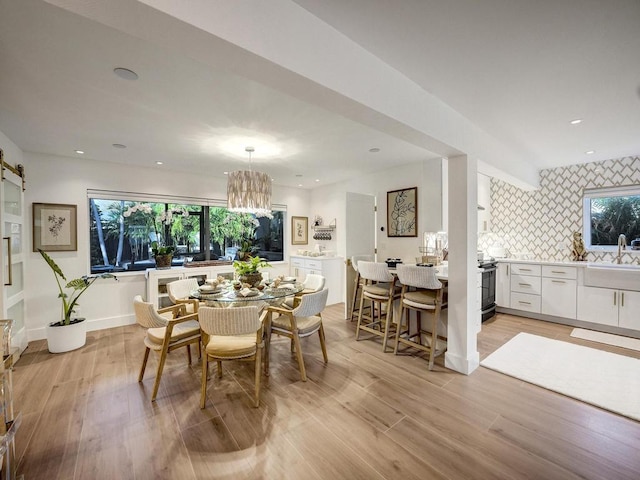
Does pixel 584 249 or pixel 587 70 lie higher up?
pixel 587 70

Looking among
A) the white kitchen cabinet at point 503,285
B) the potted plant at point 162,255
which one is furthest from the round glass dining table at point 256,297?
the white kitchen cabinet at point 503,285

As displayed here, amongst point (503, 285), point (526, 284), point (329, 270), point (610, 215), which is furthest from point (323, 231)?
point (610, 215)

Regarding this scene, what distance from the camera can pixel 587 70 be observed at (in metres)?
1.90

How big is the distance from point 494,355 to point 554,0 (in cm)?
310

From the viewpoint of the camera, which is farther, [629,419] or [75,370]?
[75,370]

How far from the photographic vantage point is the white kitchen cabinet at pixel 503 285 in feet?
14.9

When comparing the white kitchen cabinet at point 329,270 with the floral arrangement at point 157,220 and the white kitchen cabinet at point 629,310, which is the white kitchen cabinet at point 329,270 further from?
the white kitchen cabinet at point 629,310

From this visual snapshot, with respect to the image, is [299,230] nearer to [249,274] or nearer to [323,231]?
[323,231]

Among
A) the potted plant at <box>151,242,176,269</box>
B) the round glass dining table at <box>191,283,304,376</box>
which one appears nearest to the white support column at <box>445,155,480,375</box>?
the round glass dining table at <box>191,283,304,376</box>

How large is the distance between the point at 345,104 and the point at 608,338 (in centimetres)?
455

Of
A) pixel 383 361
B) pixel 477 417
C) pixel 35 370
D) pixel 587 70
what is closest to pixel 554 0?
pixel 587 70

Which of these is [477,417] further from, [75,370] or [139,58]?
[75,370]

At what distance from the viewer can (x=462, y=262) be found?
262cm

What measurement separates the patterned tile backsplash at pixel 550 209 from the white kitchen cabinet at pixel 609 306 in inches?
29.0
